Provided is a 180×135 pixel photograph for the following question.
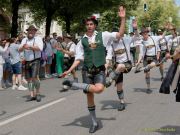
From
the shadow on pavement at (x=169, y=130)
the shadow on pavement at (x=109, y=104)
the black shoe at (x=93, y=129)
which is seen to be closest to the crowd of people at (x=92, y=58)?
the black shoe at (x=93, y=129)

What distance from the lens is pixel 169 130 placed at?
7453mm

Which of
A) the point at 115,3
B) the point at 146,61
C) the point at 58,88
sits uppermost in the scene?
the point at 115,3

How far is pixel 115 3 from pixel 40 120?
2139 centimetres

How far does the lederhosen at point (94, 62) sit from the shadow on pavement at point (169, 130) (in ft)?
4.06

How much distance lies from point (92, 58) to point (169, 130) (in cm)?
173

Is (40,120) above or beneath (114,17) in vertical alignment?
beneath

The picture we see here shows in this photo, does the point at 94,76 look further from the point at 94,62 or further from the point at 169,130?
the point at 169,130

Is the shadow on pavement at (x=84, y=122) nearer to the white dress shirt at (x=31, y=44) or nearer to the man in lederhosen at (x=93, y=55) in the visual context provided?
the man in lederhosen at (x=93, y=55)

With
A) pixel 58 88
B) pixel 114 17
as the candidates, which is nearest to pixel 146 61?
pixel 58 88

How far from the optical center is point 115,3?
29.2 meters

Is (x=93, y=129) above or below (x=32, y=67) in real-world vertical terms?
below

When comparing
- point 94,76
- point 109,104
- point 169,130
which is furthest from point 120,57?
point 169,130

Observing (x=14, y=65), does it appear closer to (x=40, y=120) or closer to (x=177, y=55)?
(x=40, y=120)

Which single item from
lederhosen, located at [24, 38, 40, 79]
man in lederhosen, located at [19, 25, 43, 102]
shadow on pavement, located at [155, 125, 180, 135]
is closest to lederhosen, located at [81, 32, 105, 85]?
shadow on pavement, located at [155, 125, 180, 135]
